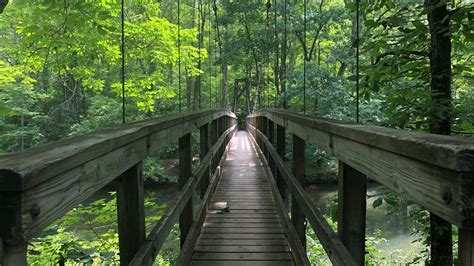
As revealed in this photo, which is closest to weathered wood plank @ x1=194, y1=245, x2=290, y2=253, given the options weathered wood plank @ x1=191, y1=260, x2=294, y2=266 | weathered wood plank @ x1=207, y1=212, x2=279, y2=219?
weathered wood plank @ x1=191, y1=260, x2=294, y2=266

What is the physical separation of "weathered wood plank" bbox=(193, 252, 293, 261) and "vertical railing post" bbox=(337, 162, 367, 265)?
4.89 feet

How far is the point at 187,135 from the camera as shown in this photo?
9.87ft

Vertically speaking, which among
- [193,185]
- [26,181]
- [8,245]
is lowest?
[193,185]

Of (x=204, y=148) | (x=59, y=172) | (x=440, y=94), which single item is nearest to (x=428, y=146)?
(x=59, y=172)

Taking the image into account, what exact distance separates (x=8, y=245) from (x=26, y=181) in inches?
5.1

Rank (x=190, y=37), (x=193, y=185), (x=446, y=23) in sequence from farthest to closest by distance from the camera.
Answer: (x=190, y=37), (x=193, y=185), (x=446, y=23)

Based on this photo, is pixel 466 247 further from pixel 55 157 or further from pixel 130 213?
pixel 130 213

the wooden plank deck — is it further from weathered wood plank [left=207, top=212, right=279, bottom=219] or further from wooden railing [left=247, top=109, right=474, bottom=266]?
wooden railing [left=247, top=109, right=474, bottom=266]

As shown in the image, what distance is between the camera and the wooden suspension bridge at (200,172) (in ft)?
2.45

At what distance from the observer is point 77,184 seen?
3.43ft

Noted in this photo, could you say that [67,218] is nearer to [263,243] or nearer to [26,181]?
[263,243]

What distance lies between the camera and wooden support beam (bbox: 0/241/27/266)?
29.1 inches

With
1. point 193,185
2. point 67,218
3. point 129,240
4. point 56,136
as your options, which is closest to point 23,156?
point 129,240

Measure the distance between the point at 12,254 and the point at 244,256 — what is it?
96.5 inches
